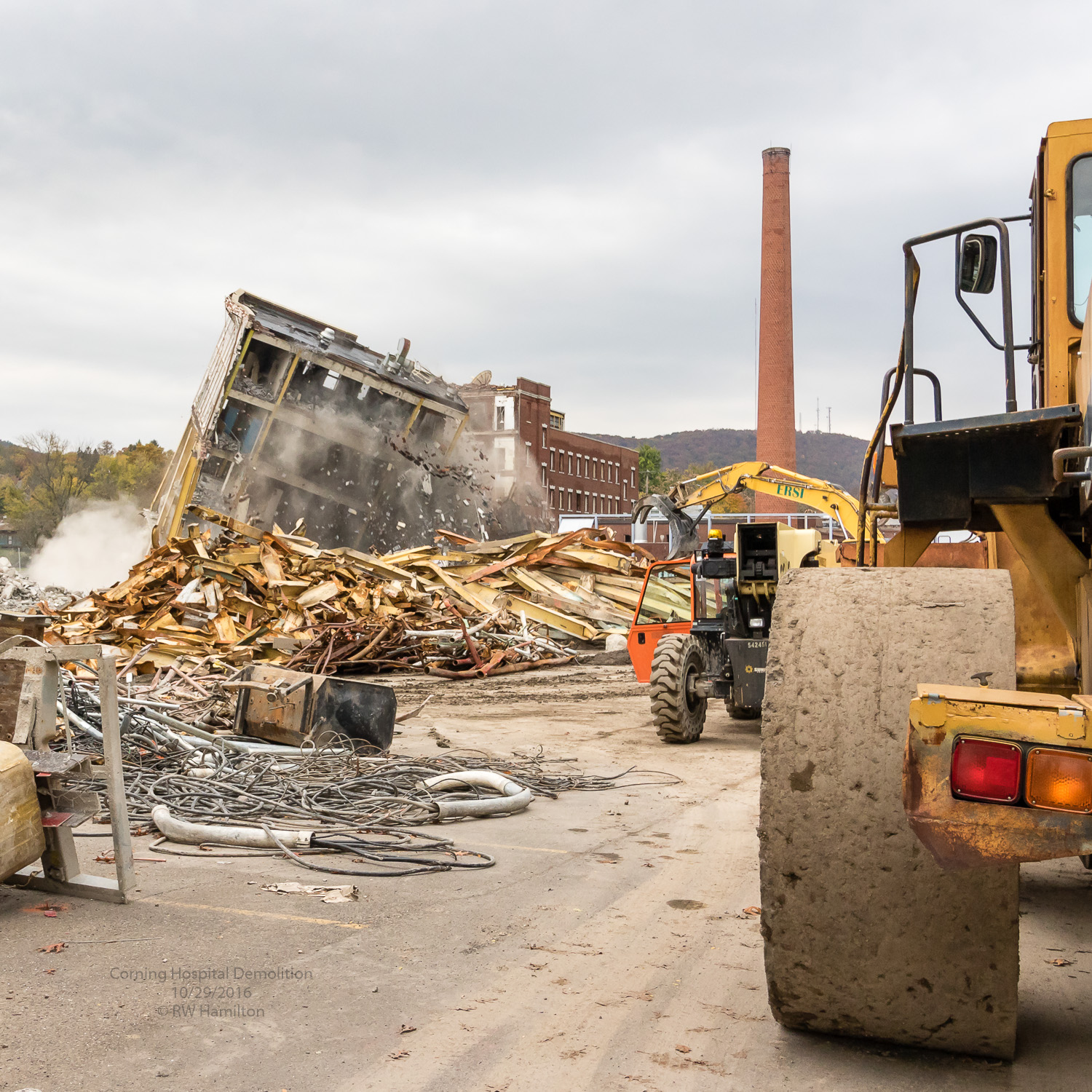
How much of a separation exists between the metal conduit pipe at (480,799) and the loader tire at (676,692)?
303 cm

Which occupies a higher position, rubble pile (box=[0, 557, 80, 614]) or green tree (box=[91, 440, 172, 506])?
green tree (box=[91, 440, 172, 506])

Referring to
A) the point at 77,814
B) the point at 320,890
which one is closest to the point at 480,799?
the point at 320,890

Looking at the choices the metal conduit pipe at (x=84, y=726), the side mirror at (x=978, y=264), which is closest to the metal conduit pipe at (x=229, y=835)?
the metal conduit pipe at (x=84, y=726)

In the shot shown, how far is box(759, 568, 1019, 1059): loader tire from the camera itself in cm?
285

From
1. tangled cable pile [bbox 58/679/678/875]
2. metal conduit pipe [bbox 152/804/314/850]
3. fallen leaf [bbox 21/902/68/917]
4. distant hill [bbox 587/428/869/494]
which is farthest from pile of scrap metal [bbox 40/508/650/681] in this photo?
distant hill [bbox 587/428/869/494]

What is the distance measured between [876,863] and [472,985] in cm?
178

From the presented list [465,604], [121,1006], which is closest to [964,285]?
[121,1006]

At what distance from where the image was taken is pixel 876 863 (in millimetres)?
2883

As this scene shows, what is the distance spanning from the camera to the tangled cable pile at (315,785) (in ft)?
19.7

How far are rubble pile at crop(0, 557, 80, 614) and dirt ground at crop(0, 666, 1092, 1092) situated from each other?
17109 mm

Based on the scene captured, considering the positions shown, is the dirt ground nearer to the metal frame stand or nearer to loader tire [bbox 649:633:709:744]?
the metal frame stand

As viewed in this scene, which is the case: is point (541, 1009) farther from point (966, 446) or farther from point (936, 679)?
point (966, 446)

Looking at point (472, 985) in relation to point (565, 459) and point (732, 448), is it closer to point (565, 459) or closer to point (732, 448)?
point (565, 459)

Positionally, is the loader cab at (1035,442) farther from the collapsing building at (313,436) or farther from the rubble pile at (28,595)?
the rubble pile at (28,595)
